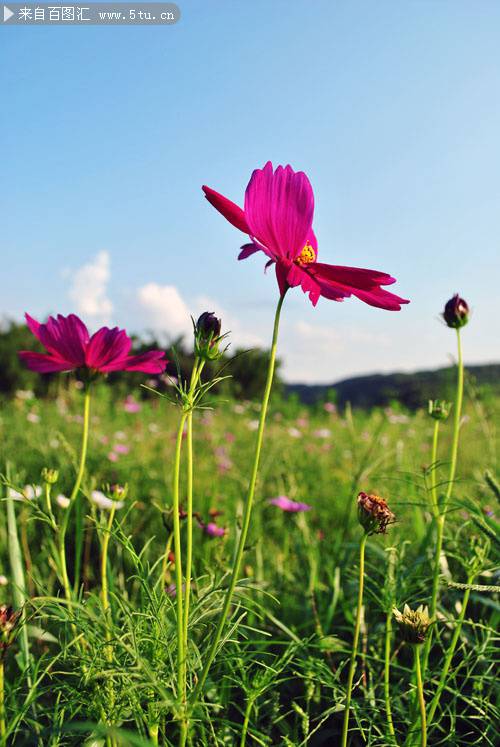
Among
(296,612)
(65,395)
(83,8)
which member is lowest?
(296,612)

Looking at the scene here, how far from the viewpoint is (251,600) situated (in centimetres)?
67

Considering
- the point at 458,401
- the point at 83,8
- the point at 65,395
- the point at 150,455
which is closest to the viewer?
the point at 458,401

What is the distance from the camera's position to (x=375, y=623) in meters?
1.26

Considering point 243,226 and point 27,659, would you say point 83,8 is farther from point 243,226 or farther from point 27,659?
point 27,659

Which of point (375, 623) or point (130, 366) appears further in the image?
point (375, 623)

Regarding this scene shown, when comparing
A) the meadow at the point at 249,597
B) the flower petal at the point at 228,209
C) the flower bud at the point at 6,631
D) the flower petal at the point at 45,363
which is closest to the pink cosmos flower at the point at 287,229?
the flower petal at the point at 228,209

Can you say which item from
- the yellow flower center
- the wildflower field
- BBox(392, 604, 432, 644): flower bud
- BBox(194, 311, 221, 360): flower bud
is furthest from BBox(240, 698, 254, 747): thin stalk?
the yellow flower center

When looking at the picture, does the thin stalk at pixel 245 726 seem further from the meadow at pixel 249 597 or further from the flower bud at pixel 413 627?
the flower bud at pixel 413 627

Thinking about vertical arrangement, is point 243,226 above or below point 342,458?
above

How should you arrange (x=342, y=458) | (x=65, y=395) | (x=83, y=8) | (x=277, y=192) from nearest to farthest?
(x=277, y=192)
(x=83, y=8)
(x=342, y=458)
(x=65, y=395)

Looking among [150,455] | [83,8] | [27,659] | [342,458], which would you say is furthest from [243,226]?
[342,458]

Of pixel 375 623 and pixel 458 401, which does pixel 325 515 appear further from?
pixel 458 401

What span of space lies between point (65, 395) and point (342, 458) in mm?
2530

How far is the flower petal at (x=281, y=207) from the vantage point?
61 cm
